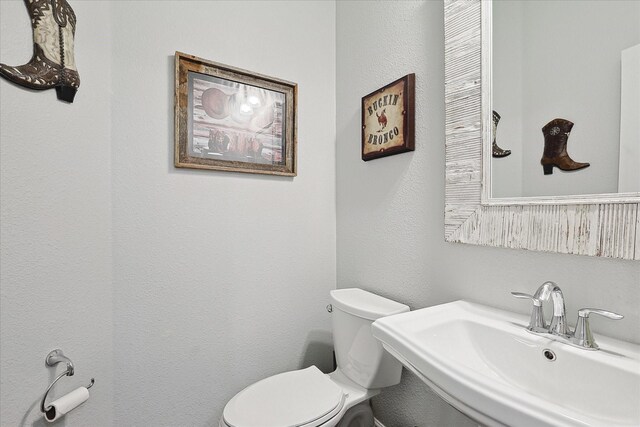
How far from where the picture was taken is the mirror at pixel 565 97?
679mm

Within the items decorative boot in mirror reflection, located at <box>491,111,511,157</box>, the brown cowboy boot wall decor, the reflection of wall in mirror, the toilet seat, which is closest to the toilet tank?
the toilet seat

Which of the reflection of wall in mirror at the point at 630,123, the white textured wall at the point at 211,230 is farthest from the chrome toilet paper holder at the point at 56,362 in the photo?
the reflection of wall in mirror at the point at 630,123

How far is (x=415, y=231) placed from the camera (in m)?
1.16

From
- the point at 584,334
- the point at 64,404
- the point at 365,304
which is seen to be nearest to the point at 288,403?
the point at 365,304

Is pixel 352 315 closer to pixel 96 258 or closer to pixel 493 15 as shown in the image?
pixel 96 258

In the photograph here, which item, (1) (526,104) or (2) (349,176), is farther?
(2) (349,176)

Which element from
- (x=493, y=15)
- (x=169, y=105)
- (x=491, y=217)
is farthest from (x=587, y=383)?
(x=169, y=105)

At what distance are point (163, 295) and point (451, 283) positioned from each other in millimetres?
1151

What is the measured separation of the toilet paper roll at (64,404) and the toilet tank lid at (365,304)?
0.90 metres

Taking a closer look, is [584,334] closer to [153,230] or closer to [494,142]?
[494,142]

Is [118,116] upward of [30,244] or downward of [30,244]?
upward

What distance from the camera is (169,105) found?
119 cm

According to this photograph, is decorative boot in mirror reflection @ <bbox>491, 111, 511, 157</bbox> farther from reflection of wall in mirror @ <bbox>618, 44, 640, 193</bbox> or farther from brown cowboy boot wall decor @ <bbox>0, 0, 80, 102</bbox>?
brown cowboy boot wall decor @ <bbox>0, 0, 80, 102</bbox>

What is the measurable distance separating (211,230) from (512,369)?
46.4 inches
